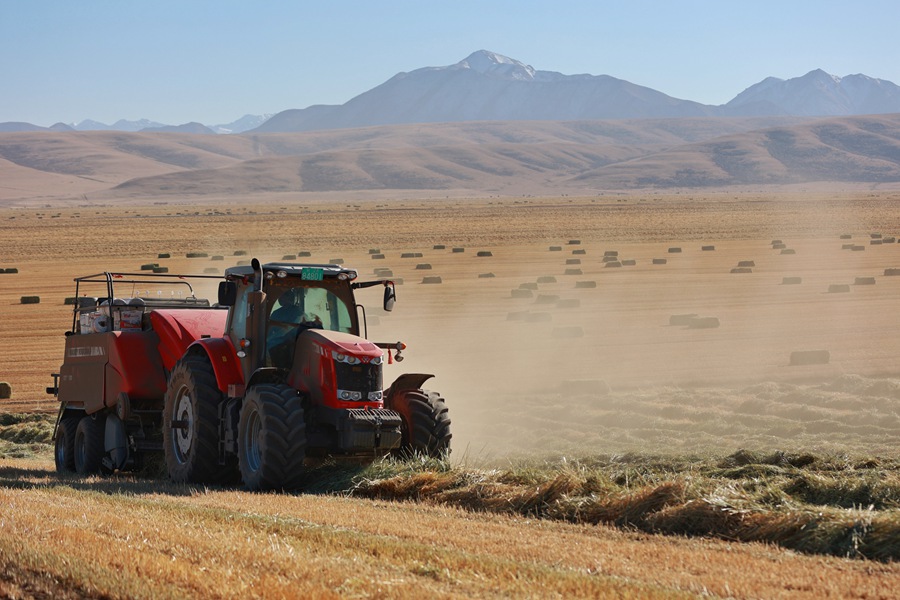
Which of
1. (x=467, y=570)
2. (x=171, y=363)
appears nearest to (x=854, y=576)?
(x=467, y=570)

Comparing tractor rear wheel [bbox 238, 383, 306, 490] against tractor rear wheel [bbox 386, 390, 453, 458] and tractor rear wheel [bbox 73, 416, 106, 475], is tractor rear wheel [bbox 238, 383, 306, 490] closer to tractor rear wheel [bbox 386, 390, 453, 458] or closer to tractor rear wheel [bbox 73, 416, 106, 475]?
tractor rear wheel [bbox 386, 390, 453, 458]

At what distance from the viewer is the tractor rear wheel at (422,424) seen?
12.5 meters

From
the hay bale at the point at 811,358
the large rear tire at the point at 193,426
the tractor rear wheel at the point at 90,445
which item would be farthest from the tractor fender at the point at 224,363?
the hay bale at the point at 811,358

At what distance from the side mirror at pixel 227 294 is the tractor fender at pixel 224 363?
738 millimetres

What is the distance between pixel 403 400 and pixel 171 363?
10.5ft

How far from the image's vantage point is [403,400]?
12.7 m

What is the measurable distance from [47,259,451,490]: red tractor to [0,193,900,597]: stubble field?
54 cm

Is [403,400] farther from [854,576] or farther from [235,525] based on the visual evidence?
[854,576]

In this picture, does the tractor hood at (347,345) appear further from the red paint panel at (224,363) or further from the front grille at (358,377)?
the red paint panel at (224,363)

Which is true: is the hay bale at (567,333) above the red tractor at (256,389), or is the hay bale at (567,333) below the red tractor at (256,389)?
below

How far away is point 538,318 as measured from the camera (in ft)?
100

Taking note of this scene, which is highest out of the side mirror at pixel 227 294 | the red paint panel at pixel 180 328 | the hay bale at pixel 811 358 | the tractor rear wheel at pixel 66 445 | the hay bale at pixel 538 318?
→ the side mirror at pixel 227 294

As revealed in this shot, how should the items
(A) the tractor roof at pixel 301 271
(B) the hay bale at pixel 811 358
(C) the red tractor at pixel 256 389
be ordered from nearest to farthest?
(C) the red tractor at pixel 256 389, (A) the tractor roof at pixel 301 271, (B) the hay bale at pixel 811 358

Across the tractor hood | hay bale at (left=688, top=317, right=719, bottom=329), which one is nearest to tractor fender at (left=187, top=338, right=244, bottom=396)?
the tractor hood
